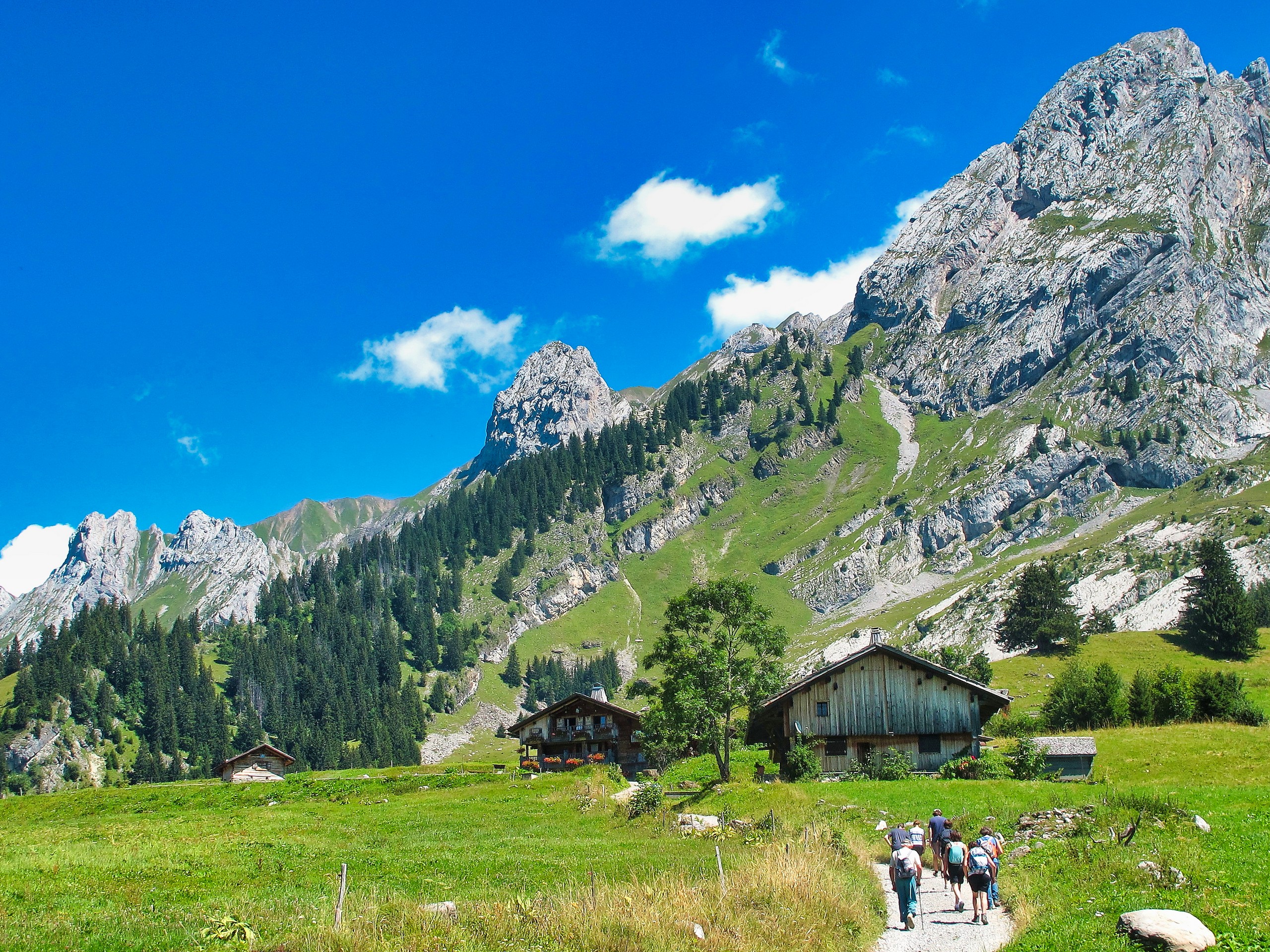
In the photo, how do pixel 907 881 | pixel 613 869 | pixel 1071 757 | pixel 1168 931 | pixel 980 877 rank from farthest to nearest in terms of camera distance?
pixel 1071 757 → pixel 613 869 → pixel 980 877 → pixel 907 881 → pixel 1168 931

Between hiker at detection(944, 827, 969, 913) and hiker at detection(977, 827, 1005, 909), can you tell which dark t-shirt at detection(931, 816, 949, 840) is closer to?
hiker at detection(944, 827, 969, 913)

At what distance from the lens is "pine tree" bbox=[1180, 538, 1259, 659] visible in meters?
85.1

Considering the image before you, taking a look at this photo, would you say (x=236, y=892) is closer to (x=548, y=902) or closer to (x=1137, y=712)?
(x=548, y=902)

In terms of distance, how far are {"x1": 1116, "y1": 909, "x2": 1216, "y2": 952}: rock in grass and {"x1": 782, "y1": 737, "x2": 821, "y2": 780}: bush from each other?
32.2 metres

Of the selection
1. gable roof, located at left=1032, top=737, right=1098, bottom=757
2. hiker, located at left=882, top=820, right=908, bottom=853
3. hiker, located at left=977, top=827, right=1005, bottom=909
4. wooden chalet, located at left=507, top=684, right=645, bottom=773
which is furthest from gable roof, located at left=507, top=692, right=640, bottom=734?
hiker, located at left=977, top=827, right=1005, bottom=909

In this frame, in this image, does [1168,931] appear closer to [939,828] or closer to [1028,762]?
[939,828]

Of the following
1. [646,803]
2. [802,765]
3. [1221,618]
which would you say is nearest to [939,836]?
[646,803]

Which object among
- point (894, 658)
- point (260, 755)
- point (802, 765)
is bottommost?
point (260, 755)

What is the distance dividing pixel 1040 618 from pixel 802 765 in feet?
223

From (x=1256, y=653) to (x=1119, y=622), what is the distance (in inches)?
2081

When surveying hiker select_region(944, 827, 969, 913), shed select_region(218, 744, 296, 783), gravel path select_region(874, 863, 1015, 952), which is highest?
hiker select_region(944, 827, 969, 913)

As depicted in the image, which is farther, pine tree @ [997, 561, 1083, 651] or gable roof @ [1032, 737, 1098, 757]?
pine tree @ [997, 561, 1083, 651]

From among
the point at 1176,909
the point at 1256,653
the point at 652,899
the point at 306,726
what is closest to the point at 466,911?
the point at 652,899

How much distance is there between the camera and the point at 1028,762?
40812 mm
